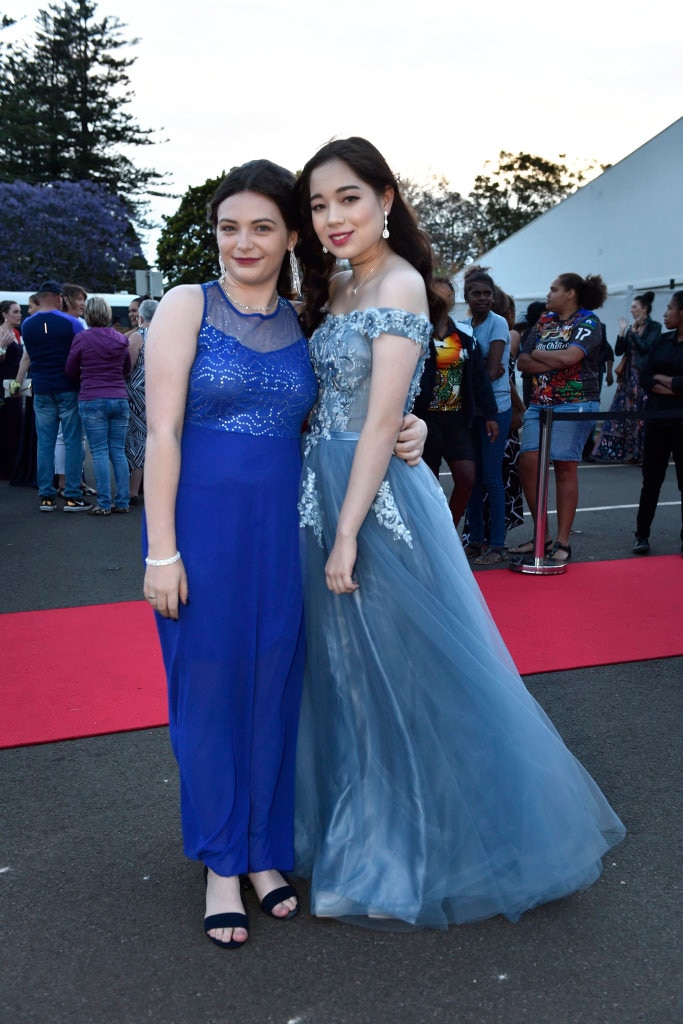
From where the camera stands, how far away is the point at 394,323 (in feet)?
7.84

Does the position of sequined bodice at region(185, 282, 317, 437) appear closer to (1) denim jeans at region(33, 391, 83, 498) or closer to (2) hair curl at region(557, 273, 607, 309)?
(2) hair curl at region(557, 273, 607, 309)

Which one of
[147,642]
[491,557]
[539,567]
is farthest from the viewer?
[491,557]

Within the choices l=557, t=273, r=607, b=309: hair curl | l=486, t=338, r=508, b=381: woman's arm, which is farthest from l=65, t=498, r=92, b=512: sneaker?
l=557, t=273, r=607, b=309: hair curl

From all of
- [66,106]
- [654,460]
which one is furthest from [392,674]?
[66,106]

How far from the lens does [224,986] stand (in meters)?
2.25

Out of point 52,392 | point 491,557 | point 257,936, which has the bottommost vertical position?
point 491,557

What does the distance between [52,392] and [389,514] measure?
721cm

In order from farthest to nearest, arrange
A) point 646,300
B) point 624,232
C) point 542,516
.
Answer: point 624,232 → point 646,300 → point 542,516

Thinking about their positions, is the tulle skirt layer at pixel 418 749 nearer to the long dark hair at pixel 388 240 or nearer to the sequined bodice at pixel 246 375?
the sequined bodice at pixel 246 375

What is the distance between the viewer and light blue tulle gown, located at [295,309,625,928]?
245 centimetres

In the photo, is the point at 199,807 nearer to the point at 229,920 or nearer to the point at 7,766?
the point at 229,920

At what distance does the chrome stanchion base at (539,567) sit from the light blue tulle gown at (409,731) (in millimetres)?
3715

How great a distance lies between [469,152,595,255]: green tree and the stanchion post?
42.5 m

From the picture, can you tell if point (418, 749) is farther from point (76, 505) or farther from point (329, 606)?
point (76, 505)
